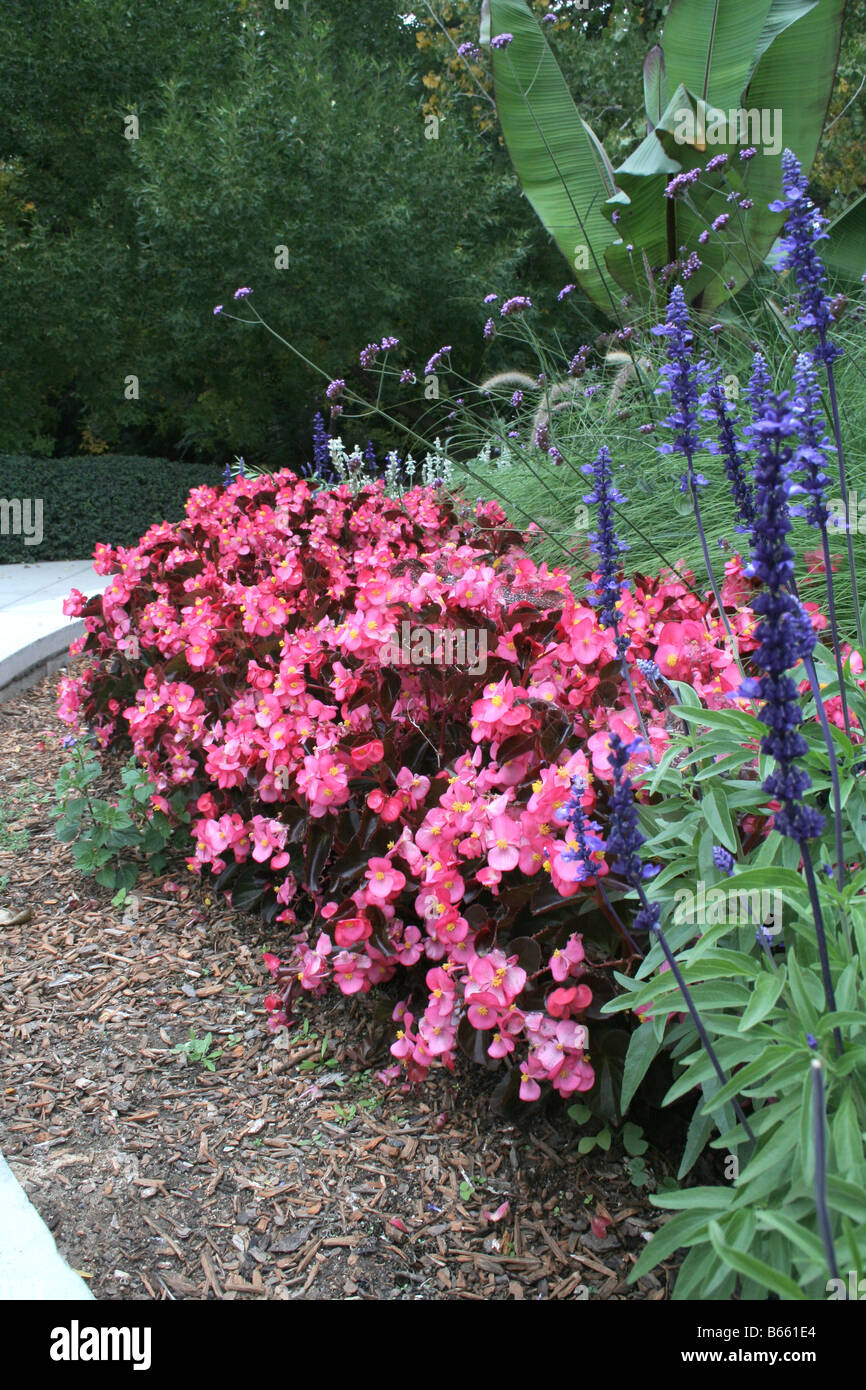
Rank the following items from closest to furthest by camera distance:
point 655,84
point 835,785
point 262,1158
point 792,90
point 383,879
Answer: point 835,785 → point 262,1158 → point 383,879 → point 792,90 → point 655,84

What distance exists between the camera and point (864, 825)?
1680 millimetres

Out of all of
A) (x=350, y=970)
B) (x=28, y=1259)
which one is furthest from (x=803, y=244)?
(x=28, y=1259)

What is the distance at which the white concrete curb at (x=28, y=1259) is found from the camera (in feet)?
5.51

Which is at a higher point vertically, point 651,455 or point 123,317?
point 123,317

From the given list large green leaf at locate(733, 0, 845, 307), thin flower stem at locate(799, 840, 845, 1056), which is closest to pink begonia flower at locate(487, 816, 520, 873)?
thin flower stem at locate(799, 840, 845, 1056)

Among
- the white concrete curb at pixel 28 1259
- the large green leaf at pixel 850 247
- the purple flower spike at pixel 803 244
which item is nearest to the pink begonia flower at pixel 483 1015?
the white concrete curb at pixel 28 1259

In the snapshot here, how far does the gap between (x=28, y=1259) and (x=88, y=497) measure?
9.32m

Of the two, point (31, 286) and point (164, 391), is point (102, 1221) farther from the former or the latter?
point (164, 391)

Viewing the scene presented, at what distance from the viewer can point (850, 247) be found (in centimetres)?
684

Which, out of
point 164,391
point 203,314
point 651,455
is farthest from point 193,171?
point 651,455

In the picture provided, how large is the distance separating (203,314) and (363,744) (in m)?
9.25

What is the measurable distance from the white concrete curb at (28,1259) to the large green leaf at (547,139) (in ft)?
22.5

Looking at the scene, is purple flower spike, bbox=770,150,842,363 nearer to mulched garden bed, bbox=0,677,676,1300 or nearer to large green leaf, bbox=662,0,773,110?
mulched garden bed, bbox=0,677,676,1300

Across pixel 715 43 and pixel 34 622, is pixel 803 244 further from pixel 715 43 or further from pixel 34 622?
pixel 715 43
